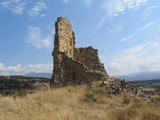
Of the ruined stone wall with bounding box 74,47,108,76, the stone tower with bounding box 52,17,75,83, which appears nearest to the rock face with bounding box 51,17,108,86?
the stone tower with bounding box 52,17,75,83

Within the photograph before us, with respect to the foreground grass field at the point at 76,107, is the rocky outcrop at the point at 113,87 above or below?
above

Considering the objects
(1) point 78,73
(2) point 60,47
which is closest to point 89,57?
(1) point 78,73

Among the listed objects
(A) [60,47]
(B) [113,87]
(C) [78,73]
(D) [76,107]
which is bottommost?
(D) [76,107]

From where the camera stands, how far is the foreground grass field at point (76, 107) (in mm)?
11727

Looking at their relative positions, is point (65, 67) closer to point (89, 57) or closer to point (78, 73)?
point (78, 73)

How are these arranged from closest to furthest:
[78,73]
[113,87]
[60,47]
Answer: [113,87], [78,73], [60,47]

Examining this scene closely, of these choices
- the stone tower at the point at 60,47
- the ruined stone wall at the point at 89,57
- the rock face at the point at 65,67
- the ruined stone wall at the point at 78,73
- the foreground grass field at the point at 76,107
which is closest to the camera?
the foreground grass field at the point at 76,107

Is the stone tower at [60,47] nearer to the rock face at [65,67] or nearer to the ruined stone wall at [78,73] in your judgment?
the rock face at [65,67]

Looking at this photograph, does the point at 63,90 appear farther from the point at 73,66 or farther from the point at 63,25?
the point at 63,25

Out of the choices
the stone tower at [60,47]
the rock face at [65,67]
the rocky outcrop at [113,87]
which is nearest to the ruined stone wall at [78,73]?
the rock face at [65,67]

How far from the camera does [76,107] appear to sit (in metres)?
14.8

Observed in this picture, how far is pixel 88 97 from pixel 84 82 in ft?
17.6

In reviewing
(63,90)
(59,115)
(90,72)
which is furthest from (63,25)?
(59,115)

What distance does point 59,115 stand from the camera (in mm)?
11453
